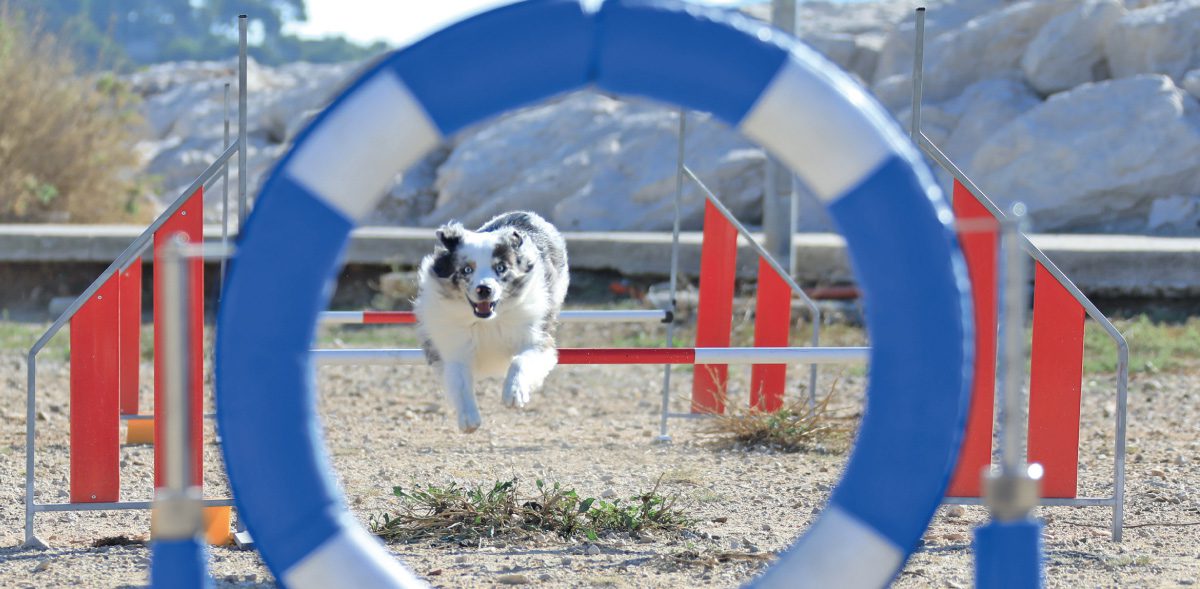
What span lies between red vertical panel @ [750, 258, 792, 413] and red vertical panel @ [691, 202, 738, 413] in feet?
0.70

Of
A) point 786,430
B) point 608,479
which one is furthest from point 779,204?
point 608,479

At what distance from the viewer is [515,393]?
4609mm

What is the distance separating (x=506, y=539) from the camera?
485 cm

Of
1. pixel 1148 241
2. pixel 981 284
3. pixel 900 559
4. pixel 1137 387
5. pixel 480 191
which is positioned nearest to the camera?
pixel 900 559

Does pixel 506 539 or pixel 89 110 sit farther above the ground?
pixel 89 110

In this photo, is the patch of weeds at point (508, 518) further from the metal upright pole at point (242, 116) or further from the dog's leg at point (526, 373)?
the metal upright pole at point (242, 116)

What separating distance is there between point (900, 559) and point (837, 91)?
3.87ft

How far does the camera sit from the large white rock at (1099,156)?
1405cm

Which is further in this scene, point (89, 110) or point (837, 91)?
point (89, 110)

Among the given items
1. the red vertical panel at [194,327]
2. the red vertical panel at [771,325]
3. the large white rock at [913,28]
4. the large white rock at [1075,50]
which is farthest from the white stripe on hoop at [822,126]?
the large white rock at [913,28]

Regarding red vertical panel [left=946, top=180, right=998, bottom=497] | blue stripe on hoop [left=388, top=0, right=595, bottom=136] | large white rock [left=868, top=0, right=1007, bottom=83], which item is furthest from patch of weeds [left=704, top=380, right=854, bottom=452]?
large white rock [left=868, top=0, right=1007, bottom=83]

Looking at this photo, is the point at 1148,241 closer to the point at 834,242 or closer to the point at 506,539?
the point at 834,242

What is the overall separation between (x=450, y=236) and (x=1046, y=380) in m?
2.43

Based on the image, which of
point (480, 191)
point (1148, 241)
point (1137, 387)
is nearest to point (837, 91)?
point (1137, 387)
